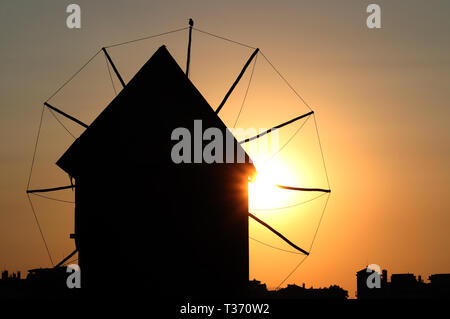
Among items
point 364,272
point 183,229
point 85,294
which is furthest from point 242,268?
point 364,272

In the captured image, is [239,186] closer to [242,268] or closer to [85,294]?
[242,268]

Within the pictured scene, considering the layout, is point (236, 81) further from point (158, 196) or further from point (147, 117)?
point (158, 196)

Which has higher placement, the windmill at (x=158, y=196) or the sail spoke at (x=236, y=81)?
the sail spoke at (x=236, y=81)

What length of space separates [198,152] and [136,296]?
5.55 meters

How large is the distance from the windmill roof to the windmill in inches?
1.4

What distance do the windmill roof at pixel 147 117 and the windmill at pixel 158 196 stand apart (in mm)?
36

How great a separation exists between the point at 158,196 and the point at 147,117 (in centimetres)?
295

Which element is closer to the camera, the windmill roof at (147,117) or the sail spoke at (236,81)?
the windmill roof at (147,117)

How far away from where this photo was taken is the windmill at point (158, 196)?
34625 mm

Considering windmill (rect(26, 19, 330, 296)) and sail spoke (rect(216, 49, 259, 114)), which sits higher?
sail spoke (rect(216, 49, 259, 114))

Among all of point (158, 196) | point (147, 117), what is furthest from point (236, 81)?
point (158, 196)

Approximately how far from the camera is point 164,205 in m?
35.2

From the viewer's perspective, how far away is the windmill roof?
117 ft
